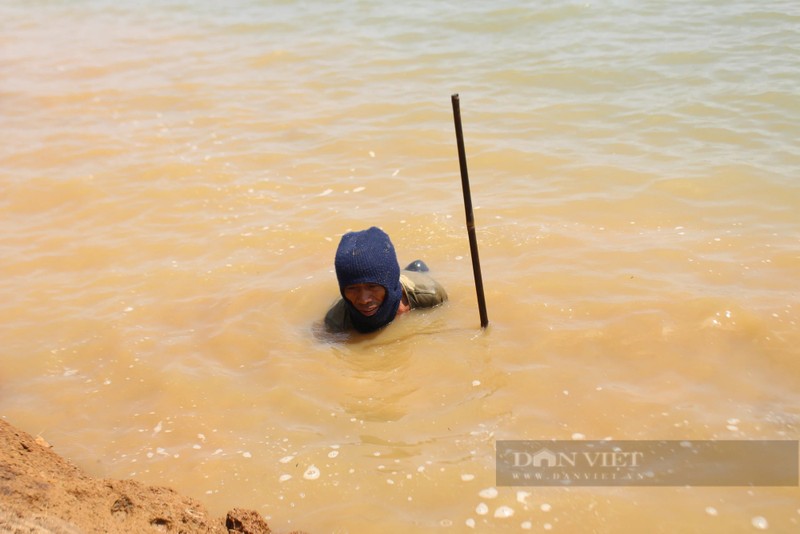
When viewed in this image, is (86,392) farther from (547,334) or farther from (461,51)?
(461,51)

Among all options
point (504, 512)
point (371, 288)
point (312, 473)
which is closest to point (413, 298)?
point (371, 288)

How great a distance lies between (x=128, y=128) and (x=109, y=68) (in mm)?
2447

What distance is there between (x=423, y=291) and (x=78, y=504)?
2602mm

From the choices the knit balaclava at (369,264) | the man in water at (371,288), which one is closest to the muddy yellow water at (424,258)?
the man in water at (371,288)

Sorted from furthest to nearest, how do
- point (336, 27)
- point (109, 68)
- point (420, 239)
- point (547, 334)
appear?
1. point (336, 27)
2. point (109, 68)
3. point (420, 239)
4. point (547, 334)

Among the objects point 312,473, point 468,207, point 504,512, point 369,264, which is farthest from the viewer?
point 369,264

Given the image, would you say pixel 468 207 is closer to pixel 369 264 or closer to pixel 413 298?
pixel 369 264

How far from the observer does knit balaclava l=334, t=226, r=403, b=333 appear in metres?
4.38

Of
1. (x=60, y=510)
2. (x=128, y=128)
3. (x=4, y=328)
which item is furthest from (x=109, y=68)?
(x=60, y=510)

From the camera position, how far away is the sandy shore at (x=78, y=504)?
7.79 feet

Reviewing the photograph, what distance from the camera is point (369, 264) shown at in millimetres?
4375

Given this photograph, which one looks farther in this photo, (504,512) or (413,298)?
(413,298)

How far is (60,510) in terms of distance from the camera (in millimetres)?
2477

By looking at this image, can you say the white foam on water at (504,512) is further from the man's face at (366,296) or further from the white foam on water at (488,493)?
the man's face at (366,296)
